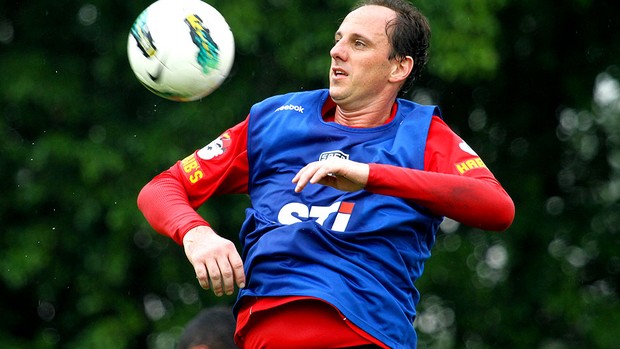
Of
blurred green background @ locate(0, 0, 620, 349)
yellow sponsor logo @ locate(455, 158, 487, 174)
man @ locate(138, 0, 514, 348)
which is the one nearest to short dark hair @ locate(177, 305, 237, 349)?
man @ locate(138, 0, 514, 348)

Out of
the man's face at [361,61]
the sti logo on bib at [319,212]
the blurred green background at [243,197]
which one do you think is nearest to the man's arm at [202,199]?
the sti logo on bib at [319,212]

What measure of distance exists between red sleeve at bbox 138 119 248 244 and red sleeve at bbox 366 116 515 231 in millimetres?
801

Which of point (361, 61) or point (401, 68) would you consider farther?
point (401, 68)

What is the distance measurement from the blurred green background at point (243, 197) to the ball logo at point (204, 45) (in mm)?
5359

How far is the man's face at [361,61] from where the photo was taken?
4.80 m

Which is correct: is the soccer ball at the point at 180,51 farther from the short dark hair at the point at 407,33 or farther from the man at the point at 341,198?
the short dark hair at the point at 407,33

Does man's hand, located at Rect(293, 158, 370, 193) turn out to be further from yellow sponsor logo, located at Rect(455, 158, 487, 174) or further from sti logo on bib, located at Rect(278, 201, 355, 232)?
yellow sponsor logo, located at Rect(455, 158, 487, 174)

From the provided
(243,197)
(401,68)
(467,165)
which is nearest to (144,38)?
(401,68)

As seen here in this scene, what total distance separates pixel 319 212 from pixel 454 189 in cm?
52

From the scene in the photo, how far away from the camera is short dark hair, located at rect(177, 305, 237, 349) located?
508 cm

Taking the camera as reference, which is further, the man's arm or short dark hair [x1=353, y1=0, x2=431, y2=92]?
short dark hair [x1=353, y1=0, x2=431, y2=92]

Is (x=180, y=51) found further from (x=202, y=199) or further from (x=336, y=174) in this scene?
(x=336, y=174)

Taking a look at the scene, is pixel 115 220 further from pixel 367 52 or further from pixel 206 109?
pixel 367 52

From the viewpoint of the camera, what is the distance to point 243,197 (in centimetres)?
1141
